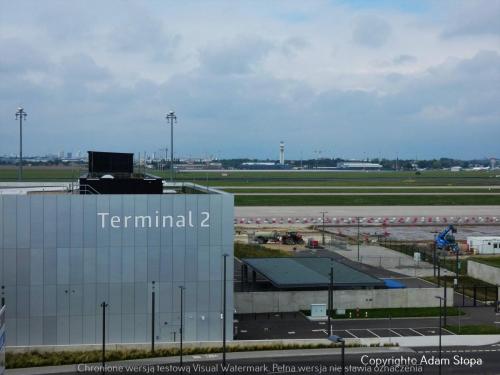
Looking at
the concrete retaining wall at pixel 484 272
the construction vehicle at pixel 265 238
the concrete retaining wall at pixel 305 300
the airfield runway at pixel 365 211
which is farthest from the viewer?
the airfield runway at pixel 365 211

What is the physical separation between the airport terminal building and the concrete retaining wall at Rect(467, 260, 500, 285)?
29183 mm

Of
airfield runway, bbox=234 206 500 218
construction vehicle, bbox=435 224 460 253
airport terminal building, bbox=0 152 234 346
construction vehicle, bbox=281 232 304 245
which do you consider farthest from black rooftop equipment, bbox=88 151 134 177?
airfield runway, bbox=234 206 500 218

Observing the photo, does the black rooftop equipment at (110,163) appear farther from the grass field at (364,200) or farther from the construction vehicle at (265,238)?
the grass field at (364,200)

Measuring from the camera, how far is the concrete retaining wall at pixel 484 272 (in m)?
59.0

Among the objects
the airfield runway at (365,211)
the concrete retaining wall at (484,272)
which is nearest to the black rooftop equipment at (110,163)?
the concrete retaining wall at (484,272)

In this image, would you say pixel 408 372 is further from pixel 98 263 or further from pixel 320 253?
pixel 320 253

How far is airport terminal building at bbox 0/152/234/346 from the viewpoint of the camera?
37.0 metres

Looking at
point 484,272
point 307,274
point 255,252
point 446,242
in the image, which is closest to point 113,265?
point 307,274

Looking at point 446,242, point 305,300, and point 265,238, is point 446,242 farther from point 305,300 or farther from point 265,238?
point 305,300

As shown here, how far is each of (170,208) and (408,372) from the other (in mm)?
15090

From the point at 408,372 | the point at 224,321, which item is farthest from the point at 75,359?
the point at 408,372

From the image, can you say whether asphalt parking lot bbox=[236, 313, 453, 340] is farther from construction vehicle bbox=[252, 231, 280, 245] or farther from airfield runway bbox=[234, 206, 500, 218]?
airfield runway bbox=[234, 206, 500, 218]

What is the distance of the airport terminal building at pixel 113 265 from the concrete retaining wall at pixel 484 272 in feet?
95.7

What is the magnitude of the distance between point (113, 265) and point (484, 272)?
36001 millimetres
